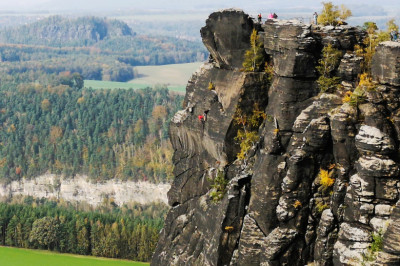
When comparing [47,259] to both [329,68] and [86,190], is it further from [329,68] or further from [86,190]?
[86,190]

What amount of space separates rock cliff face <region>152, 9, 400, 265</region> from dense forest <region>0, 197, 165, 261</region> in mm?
60341

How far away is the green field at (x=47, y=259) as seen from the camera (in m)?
93.4

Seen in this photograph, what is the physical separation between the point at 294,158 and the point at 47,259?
72.6 m

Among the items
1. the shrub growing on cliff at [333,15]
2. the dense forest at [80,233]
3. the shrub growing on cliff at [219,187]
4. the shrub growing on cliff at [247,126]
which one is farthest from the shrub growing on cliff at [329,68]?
the dense forest at [80,233]

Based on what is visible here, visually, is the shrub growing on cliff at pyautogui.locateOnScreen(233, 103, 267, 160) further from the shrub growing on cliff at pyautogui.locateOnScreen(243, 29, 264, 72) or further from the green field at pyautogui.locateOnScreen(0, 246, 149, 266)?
the green field at pyautogui.locateOnScreen(0, 246, 149, 266)

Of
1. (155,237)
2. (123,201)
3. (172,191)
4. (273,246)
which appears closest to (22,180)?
(123,201)

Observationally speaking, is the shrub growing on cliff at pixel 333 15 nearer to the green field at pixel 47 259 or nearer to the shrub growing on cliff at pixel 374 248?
the shrub growing on cliff at pixel 374 248

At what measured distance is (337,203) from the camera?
1169 inches

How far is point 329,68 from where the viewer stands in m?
31.8

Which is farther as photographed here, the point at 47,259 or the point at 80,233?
the point at 80,233

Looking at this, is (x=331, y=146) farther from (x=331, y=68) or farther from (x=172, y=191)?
(x=172, y=191)

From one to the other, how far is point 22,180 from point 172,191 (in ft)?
495

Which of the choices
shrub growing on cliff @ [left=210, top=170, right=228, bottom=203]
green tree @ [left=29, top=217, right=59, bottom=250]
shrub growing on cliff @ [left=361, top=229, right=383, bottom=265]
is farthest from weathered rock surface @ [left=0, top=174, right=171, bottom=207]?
shrub growing on cliff @ [left=361, top=229, right=383, bottom=265]

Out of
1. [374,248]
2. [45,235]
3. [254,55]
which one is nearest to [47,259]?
[45,235]
